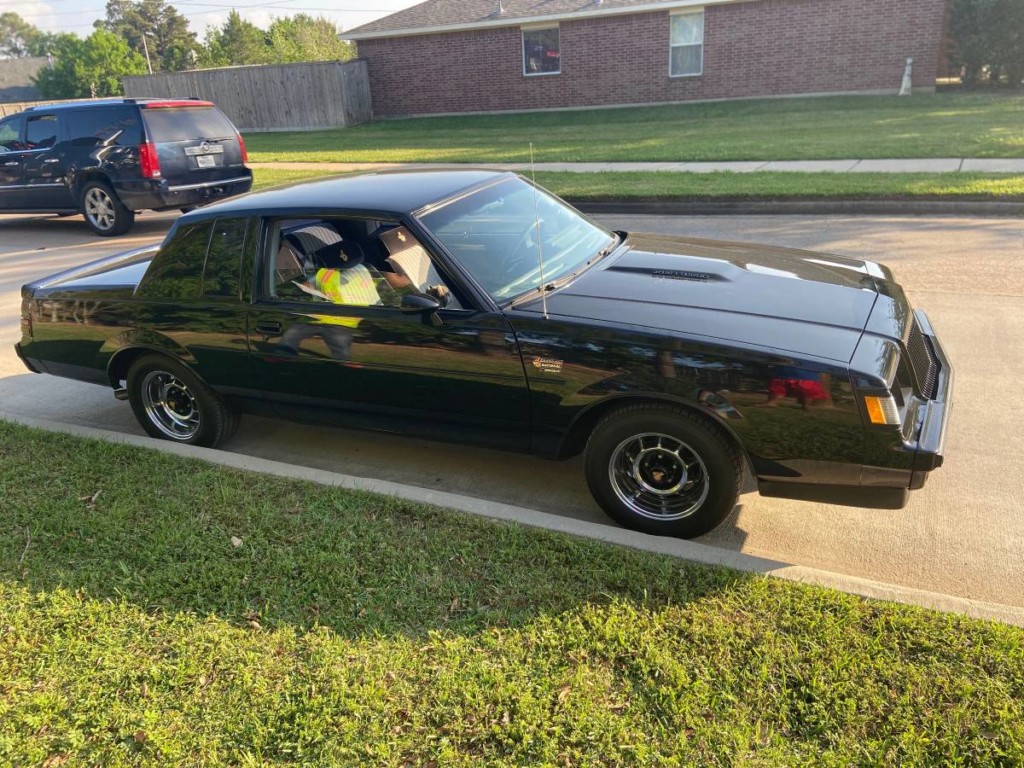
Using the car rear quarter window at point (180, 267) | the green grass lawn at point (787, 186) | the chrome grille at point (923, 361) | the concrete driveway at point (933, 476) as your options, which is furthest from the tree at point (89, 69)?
the chrome grille at point (923, 361)

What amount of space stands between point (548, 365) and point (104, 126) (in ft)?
35.2

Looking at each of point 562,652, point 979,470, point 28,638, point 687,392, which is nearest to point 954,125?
point 979,470

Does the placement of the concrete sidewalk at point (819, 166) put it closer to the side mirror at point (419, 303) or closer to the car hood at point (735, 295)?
the car hood at point (735, 295)

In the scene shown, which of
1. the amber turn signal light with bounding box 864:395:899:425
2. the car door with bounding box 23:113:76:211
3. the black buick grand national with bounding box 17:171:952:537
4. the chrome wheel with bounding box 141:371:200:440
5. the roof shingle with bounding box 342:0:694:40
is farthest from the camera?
the roof shingle with bounding box 342:0:694:40

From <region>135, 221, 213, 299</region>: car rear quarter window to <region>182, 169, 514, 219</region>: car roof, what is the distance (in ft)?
0.37

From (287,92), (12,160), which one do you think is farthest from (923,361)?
(287,92)

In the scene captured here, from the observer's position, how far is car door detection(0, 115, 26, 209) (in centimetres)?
1237

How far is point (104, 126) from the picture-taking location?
1161 centimetres

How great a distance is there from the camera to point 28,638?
3.12 meters

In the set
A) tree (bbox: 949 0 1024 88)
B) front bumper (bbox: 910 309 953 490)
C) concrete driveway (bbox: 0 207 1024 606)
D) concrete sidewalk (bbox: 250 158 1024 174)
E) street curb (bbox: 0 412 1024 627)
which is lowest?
concrete driveway (bbox: 0 207 1024 606)

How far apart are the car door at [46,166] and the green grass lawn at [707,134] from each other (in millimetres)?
6655

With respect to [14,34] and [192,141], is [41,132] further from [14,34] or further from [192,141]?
[14,34]

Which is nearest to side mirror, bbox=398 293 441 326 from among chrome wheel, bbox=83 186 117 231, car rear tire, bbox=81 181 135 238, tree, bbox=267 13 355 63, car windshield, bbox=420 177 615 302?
car windshield, bbox=420 177 615 302

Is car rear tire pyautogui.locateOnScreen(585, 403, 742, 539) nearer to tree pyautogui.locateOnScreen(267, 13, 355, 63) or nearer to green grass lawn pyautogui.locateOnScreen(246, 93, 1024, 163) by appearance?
green grass lawn pyautogui.locateOnScreen(246, 93, 1024, 163)
